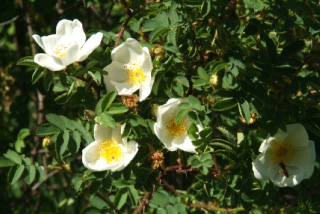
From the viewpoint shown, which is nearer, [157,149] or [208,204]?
[157,149]

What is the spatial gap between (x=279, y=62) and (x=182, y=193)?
43.3 inches

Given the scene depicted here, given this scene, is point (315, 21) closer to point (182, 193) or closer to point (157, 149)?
point (157, 149)

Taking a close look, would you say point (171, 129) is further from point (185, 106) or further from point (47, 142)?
point (47, 142)

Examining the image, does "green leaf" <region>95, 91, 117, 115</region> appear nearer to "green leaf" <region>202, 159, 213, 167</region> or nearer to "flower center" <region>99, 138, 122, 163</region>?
"flower center" <region>99, 138, 122, 163</region>

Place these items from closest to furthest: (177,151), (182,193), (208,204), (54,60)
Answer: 1. (54,60)
2. (177,151)
3. (208,204)
4. (182,193)

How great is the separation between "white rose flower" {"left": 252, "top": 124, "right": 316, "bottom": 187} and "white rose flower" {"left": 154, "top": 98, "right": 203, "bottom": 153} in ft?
0.86

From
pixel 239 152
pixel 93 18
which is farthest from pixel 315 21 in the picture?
pixel 93 18

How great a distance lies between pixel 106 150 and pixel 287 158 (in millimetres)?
709

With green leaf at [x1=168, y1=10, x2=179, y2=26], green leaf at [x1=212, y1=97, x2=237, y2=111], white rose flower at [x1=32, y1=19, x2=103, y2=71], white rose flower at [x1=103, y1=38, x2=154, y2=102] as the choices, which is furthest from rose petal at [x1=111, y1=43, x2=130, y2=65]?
green leaf at [x1=212, y1=97, x2=237, y2=111]

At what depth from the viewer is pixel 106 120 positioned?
62.0 inches

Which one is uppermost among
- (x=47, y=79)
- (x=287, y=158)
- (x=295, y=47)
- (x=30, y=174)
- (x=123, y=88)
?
(x=295, y=47)

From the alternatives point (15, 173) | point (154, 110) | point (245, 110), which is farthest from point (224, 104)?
point (15, 173)

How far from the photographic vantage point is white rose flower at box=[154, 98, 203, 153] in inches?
66.3

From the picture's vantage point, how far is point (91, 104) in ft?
5.60
